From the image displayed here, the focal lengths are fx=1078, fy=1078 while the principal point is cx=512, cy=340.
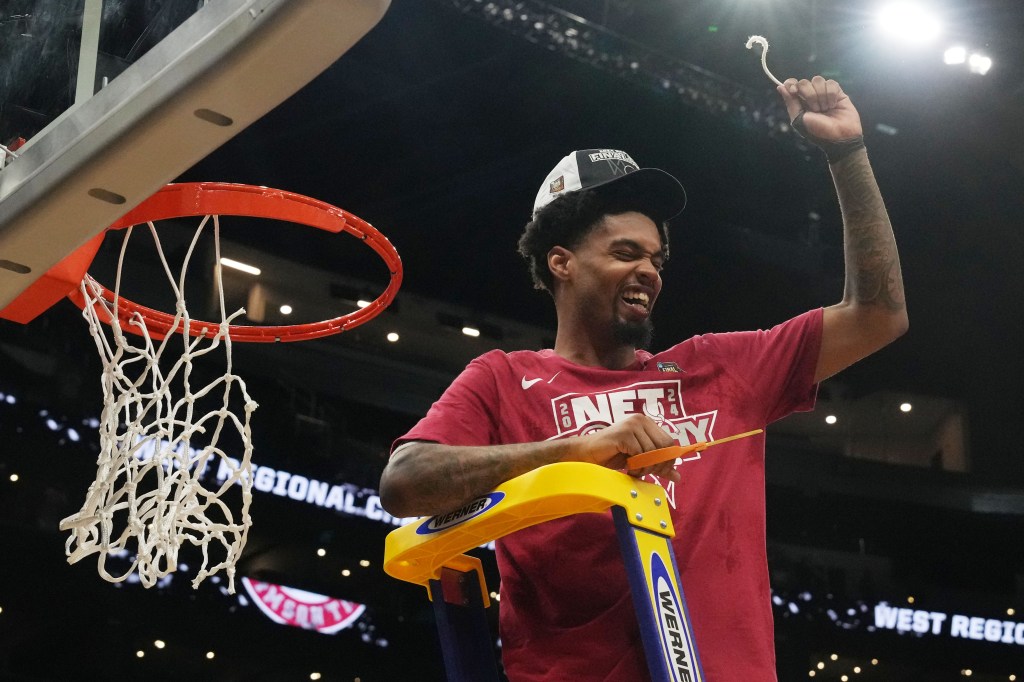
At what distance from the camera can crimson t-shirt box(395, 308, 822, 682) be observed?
143 centimetres

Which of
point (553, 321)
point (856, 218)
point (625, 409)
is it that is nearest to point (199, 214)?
point (625, 409)

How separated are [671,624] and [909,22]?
4.54m

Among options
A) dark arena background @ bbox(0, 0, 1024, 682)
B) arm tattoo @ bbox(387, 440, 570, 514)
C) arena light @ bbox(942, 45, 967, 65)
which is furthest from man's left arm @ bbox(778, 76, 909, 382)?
arena light @ bbox(942, 45, 967, 65)

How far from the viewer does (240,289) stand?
7.42m

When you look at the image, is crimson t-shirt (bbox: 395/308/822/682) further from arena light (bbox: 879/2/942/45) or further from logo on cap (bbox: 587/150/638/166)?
arena light (bbox: 879/2/942/45)

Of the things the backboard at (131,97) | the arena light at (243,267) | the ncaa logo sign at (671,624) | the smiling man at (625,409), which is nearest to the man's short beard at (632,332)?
the smiling man at (625,409)

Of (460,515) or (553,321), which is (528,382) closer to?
(460,515)

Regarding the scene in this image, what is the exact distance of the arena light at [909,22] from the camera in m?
5.02

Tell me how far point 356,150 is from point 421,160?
0.41 metres

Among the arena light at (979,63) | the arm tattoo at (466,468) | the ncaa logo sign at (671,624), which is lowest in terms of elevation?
the ncaa logo sign at (671,624)

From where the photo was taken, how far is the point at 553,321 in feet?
27.2

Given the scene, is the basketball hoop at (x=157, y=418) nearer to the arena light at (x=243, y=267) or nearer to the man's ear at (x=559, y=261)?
the man's ear at (x=559, y=261)

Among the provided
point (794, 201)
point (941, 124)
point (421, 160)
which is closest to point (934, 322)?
point (794, 201)

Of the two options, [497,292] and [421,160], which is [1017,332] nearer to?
[497,292]
